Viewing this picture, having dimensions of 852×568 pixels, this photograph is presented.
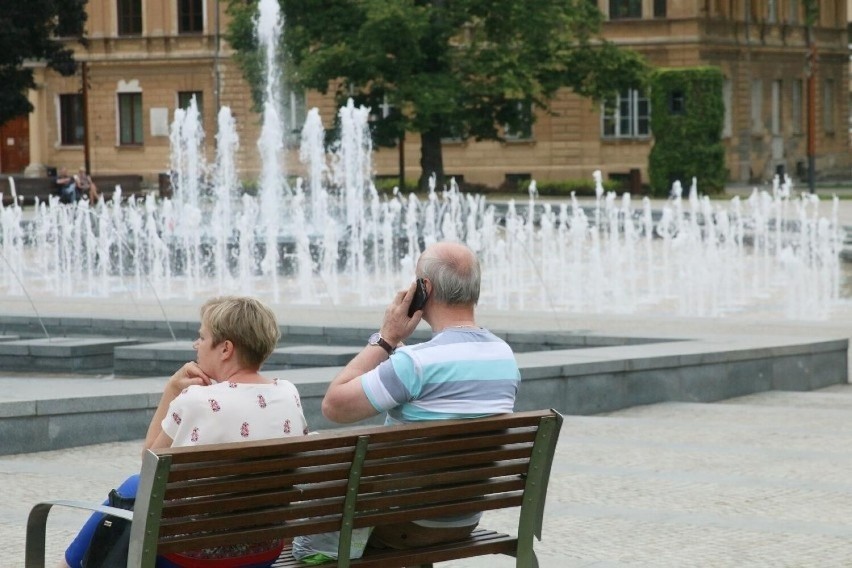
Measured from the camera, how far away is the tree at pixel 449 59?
46.2 metres

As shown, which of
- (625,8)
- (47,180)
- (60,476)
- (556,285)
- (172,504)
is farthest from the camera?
(625,8)

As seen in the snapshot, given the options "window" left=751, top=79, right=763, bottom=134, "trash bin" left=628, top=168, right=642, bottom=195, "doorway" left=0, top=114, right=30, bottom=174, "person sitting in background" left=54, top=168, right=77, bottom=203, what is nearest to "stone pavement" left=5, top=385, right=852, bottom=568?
"person sitting in background" left=54, top=168, right=77, bottom=203

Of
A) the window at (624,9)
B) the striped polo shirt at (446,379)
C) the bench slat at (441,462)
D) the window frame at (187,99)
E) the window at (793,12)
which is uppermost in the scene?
the window at (793,12)

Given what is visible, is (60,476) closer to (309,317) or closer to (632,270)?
(309,317)

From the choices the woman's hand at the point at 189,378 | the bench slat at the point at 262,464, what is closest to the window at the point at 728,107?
the woman's hand at the point at 189,378

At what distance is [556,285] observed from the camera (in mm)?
24781

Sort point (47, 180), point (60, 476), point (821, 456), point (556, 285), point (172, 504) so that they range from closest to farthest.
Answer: point (172, 504), point (60, 476), point (821, 456), point (556, 285), point (47, 180)

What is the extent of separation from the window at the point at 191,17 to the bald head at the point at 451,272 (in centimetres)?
5835

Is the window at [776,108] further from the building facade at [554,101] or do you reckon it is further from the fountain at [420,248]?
the fountain at [420,248]

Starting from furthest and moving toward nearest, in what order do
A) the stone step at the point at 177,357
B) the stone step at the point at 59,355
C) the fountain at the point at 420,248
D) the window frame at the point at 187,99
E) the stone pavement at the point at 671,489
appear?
the window frame at the point at 187,99 < the fountain at the point at 420,248 < the stone step at the point at 59,355 < the stone step at the point at 177,357 < the stone pavement at the point at 671,489

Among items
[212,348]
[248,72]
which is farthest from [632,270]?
[248,72]

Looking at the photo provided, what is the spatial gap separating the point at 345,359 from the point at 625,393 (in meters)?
2.06

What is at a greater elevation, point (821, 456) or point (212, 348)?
point (212, 348)

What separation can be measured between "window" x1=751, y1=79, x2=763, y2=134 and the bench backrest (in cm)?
5447
